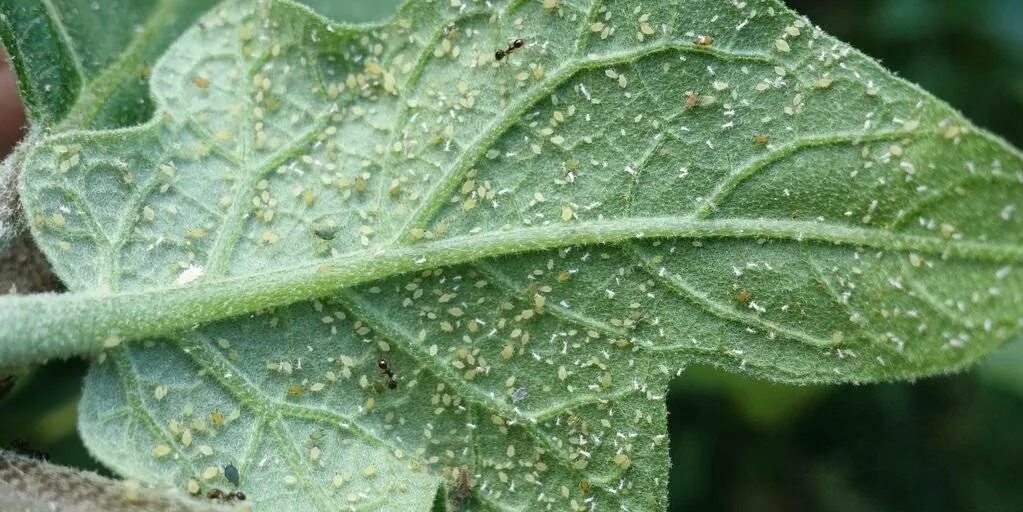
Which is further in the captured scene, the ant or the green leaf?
the green leaf

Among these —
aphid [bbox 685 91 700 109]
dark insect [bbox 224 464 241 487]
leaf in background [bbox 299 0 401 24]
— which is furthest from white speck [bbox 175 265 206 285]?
aphid [bbox 685 91 700 109]

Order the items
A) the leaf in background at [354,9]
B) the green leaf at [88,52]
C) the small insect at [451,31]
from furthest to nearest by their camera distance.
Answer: the leaf in background at [354,9]
the green leaf at [88,52]
the small insect at [451,31]

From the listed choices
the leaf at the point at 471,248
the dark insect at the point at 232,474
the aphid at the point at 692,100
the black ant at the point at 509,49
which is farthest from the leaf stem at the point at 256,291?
the black ant at the point at 509,49

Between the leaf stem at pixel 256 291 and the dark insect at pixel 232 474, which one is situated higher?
the leaf stem at pixel 256 291

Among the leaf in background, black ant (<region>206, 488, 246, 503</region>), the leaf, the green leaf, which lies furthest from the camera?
the leaf in background

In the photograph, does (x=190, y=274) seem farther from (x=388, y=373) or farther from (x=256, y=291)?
(x=388, y=373)

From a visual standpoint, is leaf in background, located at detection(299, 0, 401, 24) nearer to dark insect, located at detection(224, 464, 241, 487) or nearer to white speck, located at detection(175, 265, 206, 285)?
white speck, located at detection(175, 265, 206, 285)

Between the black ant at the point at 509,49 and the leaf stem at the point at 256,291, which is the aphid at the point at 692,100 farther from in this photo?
the black ant at the point at 509,49

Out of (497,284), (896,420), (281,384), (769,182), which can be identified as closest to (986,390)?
(896,420)

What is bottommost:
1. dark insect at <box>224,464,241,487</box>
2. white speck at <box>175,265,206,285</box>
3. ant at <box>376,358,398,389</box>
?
dark insect at <box>224,464,241,487</box>
